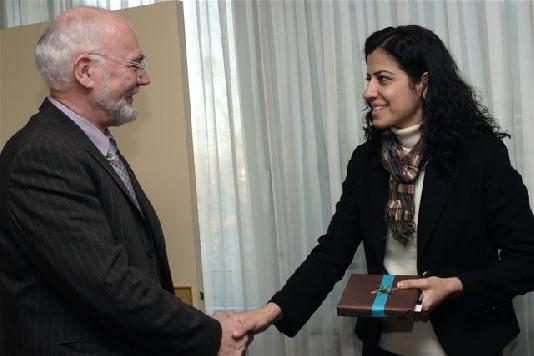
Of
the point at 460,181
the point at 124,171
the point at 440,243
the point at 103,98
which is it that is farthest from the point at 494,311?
the point at 103,98

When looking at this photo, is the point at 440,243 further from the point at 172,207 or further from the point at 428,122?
the point at 172,207

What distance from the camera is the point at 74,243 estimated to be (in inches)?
54.5

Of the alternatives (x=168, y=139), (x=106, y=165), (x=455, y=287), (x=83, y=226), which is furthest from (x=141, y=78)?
(x=455, y=287)

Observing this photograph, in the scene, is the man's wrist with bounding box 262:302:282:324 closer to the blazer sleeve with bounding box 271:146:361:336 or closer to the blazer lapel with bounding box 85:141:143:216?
the blazer sleeve with bounding box 271:146:361:336

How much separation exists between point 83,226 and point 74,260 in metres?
0.07

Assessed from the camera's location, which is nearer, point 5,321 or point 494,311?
point 5,321

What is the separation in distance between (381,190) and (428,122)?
25 cm

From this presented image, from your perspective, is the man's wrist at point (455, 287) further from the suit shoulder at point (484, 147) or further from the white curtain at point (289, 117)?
the white curtain at point (289, 117)

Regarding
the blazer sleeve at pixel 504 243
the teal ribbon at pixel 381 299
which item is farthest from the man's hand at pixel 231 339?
the blazer sleeve at pixel 504 243

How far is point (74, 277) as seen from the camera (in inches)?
54.6

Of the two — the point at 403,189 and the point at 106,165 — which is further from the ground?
the point at 106,165

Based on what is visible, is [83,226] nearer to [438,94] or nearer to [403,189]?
[403,189]

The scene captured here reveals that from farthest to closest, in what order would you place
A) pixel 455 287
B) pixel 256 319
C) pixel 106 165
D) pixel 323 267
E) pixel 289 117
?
pixel 289 117
pixel 323 267
pixel 256 319
pixel 455 287
pixel 106 165

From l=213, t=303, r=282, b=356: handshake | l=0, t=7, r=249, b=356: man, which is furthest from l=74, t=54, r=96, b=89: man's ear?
l=213, t=303, r=282, b=356: handshake
